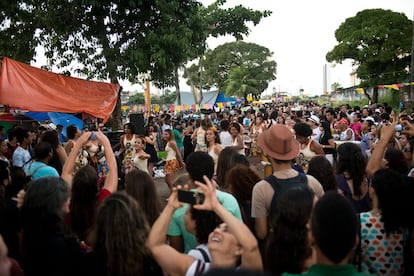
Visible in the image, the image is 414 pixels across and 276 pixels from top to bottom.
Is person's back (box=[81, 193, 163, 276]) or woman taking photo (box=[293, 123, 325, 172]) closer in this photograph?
person's back (box=[81, 193, 163, 276])

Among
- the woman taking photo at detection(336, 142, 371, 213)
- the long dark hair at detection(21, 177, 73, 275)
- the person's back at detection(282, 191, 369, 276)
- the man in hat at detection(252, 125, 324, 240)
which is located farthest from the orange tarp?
the person's back at detection(282, 191, 369, 276)

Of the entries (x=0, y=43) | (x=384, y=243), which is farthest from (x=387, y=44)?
(x=384, y=243)

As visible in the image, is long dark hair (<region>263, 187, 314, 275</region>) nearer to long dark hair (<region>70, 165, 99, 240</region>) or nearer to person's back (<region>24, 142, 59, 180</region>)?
long dark hair (<region>70, 165, 99, 240</region>)

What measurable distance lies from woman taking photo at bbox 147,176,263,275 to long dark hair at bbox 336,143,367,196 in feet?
6.54

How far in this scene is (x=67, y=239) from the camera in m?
2.47

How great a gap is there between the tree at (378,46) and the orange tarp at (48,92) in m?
26.0

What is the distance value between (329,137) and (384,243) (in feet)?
18.6

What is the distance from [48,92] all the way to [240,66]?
4704cm

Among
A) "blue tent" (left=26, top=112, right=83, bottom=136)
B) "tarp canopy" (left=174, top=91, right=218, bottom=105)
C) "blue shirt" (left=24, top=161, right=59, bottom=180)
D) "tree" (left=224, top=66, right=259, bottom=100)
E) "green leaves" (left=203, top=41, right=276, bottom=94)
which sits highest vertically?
"green leaves" (left=203, top=41, right=276, bottom=94)

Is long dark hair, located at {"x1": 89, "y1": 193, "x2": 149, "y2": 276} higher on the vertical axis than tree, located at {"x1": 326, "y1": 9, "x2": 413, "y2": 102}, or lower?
lower

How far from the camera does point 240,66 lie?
53.1m

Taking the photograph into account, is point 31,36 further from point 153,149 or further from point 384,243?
point 384,243

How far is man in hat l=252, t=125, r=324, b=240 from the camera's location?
3.09 meters

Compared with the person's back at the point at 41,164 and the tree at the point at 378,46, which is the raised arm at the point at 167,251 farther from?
the tree at the point at 378,46
